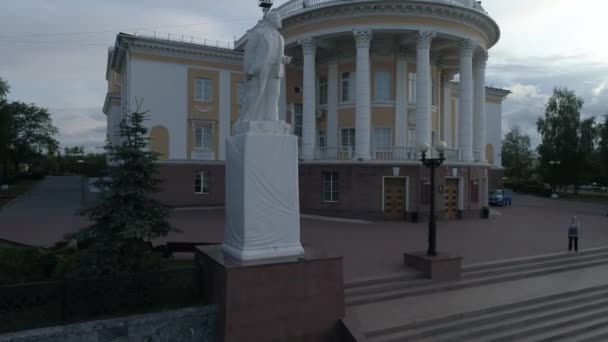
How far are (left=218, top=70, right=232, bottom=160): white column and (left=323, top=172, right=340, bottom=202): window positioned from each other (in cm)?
784

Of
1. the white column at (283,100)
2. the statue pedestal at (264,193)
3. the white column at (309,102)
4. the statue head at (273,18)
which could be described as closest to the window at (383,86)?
the white column at (309,102)

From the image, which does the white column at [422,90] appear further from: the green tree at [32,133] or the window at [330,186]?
the green tree at [32,133]

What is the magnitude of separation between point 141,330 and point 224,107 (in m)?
22.1

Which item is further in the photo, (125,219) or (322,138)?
(322,138)

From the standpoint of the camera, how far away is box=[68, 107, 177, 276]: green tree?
8.38m

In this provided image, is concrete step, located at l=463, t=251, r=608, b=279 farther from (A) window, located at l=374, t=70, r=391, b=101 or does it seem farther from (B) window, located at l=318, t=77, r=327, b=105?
(B) window, located at l=318, t=77, r=327, b=105

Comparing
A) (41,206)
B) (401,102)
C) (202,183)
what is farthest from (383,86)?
(41,206)

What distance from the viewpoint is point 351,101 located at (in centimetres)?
2492

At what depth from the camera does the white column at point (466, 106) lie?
78.2 feet

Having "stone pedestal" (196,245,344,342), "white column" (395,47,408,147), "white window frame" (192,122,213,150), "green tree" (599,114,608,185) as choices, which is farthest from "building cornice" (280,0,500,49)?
"green tree" (599,114,608,185)

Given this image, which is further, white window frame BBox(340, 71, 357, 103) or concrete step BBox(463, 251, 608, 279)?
white window frame BBox(340, 71, 357, 103)

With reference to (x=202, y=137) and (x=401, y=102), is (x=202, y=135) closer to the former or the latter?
(x=202, y=137)

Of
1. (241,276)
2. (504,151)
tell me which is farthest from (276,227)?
(504,151)

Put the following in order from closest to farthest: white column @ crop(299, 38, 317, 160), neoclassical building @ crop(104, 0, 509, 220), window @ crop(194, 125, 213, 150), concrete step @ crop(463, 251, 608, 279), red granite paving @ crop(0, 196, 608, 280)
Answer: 1. concrete step @ crop(463, 251, 608, 279)
2. red granite paving @ crop(0, 196, 608, 280)
3. neoclassical building @ crop(104, 0, 509, 220)
4. white column @ crop(299, 38, 317, 160)
5. window @ crop(194, 125, 213, 150)
